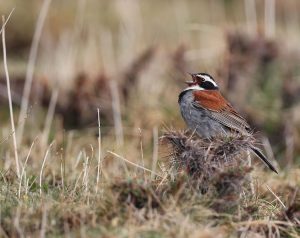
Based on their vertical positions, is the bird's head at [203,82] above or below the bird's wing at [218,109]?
above

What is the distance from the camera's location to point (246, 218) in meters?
4.66

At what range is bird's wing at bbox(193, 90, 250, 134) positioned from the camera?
6219mm

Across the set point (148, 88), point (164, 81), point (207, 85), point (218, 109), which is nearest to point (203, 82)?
point (207, 85)

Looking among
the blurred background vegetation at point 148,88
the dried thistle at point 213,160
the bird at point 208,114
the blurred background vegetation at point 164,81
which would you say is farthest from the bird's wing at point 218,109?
the blurred background vegetation at point 164,81

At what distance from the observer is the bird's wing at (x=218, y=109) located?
6.22 m

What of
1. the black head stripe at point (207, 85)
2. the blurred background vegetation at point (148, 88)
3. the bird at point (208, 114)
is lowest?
the blurred background vegetation at point (148, 88)

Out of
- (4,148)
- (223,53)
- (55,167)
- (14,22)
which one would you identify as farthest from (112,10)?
(55,167)

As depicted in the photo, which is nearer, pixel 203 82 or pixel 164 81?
pixel 203 82

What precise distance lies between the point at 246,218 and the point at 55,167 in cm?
224

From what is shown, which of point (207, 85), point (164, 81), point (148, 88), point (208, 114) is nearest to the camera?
point (208, 114)

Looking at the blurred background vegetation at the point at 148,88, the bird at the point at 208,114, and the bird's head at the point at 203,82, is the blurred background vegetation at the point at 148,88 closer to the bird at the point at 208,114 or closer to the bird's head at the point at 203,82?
the bird's head at the point at 203,82

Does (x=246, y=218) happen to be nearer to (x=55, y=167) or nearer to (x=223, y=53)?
(x=55, y=167)

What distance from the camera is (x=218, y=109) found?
6.28m

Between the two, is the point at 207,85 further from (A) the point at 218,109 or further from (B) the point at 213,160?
(B) the point at 213,160
